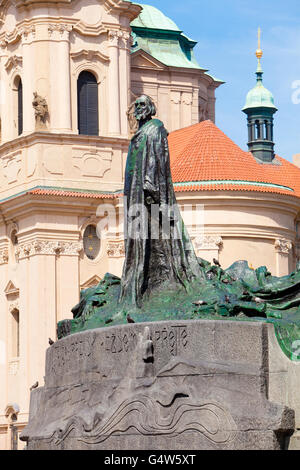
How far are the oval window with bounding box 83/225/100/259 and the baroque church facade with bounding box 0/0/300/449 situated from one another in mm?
33

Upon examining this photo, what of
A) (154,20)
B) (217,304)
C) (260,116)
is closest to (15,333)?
(154,20)

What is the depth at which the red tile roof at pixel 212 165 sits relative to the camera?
49.2 m

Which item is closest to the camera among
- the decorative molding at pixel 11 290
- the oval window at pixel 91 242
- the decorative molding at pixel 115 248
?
the decorative molding at pixel 115 248

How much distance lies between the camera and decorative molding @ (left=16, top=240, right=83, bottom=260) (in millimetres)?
50688

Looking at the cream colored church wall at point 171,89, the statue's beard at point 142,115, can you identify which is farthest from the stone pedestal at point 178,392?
the cream colored church wall at point 171,89

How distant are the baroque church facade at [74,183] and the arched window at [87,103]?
0.11 ft

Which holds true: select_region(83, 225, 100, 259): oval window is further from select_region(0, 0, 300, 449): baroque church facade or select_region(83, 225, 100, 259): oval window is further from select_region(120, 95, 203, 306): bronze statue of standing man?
select_region(120, 95, 203, 306): bronze statue of standing man

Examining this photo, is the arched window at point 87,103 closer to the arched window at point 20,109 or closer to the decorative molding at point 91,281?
the arched window at point 20,109

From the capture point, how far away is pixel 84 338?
19.2m

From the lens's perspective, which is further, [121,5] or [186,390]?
[121,5]

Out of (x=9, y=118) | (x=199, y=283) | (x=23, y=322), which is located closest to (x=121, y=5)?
(x=9, y=118)

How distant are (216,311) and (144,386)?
128 centimetres

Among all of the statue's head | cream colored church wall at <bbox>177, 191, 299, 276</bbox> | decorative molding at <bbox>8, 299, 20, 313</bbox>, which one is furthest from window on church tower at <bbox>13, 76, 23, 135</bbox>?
the statue's head
